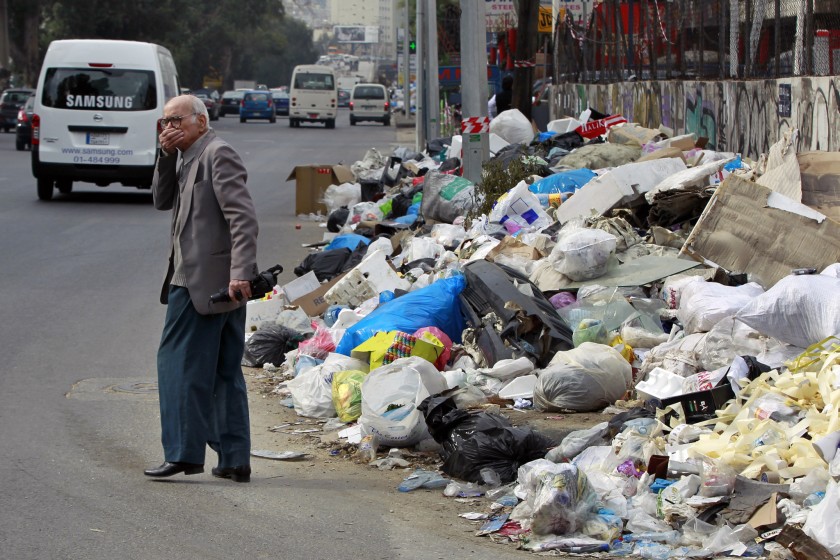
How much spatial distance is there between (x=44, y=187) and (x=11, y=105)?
78.7 ft

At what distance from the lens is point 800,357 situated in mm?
5836

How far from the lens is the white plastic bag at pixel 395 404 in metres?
6.16

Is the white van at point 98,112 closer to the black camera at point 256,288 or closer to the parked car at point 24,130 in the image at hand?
the parked car at point 24,130

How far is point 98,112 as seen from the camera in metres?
18.2

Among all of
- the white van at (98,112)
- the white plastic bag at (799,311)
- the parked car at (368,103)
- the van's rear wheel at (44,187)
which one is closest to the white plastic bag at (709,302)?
the white plastic bag at (799,311)

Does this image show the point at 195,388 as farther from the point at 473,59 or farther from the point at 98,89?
the point at 98,89

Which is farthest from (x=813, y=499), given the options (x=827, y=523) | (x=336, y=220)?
(x=336, y=220)

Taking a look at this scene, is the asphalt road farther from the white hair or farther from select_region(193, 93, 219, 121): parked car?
select_region(193, 93, 219, 121): parked car

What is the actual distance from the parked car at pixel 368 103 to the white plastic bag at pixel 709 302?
48.8 meters

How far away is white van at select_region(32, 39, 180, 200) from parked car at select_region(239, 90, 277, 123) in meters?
37.7

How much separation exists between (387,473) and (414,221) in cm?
765

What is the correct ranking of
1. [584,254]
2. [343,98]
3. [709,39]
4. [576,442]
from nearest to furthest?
[576,442] < [584,254] < [709,39] < [343,98]

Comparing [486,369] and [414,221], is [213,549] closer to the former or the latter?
[486,369]

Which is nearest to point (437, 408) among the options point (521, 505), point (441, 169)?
point (521, 505)
